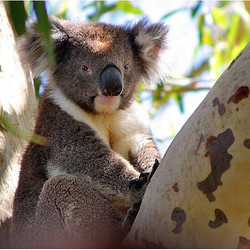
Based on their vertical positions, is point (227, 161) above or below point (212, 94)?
below

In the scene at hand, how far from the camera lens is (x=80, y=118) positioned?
335cm

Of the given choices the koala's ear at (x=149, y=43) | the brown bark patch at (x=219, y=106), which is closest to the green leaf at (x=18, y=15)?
the brown bark patch at (x=219, y=106)

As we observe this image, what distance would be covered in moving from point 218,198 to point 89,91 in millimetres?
1567

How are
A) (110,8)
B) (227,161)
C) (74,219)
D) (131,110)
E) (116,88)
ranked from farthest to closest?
(110,8), (131,110), (116,88), (74,219), (227,161)

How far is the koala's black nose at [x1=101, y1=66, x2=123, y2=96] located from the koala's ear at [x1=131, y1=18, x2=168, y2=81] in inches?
20.7

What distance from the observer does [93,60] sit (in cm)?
342

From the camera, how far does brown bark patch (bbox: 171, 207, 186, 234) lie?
2.09 metres

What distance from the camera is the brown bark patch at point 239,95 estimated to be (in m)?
1.99

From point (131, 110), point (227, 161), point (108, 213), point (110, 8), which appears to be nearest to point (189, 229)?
point (227, 161)

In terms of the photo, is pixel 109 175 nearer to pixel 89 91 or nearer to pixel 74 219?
pixel 74 219

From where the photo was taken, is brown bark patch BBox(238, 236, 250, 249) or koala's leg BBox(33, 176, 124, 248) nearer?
brown bark patch BBox(238, 236, 250, 249)

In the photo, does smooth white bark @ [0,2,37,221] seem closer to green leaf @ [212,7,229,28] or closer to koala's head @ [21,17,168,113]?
koala's head @ [21,17,168,113]

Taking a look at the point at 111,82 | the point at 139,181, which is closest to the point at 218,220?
the point at 139,181

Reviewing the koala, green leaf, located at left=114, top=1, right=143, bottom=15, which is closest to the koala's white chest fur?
the koala
